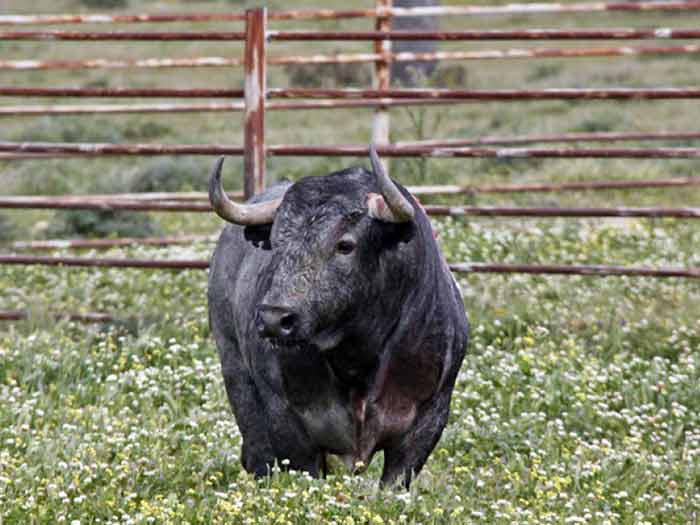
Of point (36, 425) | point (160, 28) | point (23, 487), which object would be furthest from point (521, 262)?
point (160, 28)

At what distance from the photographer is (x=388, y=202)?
5.41 m

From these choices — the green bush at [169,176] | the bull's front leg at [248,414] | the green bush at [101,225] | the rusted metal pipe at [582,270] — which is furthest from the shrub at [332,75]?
the bull's front leg at [248,414]

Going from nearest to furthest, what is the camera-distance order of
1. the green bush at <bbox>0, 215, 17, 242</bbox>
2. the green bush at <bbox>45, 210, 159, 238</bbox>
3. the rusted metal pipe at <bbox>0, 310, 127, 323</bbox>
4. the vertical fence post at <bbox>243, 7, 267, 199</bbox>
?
the vertical fence post at <bbox>243, 7, 267, 199</bbox> < the rusted metal pipe at <bbox>0, 310, 127, 323</bbox> < the green bush at <bbox>0, 215, 17, 242</bbox> < the green bush at <bbox>45, 210, 159, 238</bbox>

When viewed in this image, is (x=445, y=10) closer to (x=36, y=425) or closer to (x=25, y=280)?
(x=25, y=280)

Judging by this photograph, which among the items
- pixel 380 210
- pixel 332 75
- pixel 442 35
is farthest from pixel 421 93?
pixel 332 75

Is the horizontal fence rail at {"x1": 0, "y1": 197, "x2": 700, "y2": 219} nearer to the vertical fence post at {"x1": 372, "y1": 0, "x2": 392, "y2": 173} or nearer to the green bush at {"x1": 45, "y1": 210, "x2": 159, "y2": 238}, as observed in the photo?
the vertical fence post at {"x1": 372, "y1": 0, "x2": 392, "y2": 173}

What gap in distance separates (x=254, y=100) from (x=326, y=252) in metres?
3.86

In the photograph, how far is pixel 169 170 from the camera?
16625 mm

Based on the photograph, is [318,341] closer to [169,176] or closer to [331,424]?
[331,424]

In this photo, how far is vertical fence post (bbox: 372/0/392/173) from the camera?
9961 millimetres

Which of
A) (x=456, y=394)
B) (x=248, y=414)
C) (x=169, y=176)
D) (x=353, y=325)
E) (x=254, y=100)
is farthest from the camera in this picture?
(x=169, y=176)

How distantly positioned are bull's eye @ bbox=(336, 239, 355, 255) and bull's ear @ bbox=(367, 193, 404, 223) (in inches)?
5.7

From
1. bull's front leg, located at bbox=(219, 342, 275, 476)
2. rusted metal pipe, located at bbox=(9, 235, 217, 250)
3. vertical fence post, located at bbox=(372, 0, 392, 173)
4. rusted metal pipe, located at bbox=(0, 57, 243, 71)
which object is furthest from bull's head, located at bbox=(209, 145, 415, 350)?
rusted metal pipe, located at bbox=(9, 235, 217, 250)

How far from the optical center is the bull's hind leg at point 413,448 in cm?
582
